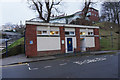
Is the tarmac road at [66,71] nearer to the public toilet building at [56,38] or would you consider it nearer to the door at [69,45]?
the public toilet building at [56,38]

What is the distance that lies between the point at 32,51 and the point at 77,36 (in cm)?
793

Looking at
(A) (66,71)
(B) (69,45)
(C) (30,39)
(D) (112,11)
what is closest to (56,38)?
(B) (69,45)

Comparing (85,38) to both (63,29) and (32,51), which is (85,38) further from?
(32,51)

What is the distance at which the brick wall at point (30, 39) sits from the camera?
11.9 metres

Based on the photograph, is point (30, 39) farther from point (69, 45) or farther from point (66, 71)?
point (66, 71)

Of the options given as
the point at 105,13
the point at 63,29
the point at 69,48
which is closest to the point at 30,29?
the point at 63,29

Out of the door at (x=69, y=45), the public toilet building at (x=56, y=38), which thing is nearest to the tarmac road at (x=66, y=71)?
the public toilet building at (x=56, y=38)

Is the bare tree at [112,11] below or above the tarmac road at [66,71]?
above

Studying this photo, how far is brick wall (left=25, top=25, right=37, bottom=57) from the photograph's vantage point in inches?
468

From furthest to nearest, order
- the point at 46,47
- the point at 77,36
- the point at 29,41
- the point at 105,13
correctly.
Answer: the point at 105,13, the point at 77,36, the point at 46,47, the point at 29,41

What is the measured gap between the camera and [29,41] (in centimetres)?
1202

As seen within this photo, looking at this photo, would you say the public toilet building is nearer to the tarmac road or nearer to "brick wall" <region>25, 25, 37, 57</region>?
"brick wall" <region>25, 25, 37, 57</region>

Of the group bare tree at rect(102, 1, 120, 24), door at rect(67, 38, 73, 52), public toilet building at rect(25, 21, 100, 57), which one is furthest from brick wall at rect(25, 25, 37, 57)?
bare tree at rect(102, 1, 120, 24)

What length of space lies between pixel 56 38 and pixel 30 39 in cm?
386
